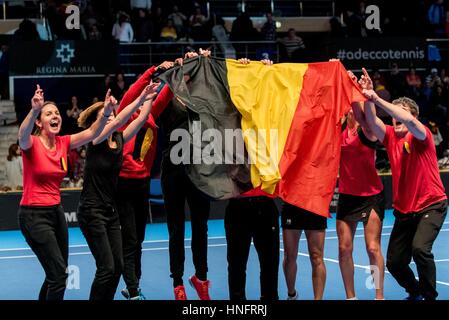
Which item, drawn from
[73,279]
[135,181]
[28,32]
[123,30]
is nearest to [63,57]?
[28,32]

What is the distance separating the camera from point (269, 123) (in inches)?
332

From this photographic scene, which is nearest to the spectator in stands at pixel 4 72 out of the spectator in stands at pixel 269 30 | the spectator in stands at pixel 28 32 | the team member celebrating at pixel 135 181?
the spectator in stands at pixel 28 32

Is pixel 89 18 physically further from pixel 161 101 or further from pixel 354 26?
pixel 161 101

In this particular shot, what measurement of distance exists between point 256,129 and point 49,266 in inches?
88.4

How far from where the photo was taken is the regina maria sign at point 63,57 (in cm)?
1852

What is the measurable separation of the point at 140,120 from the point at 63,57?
10.8m

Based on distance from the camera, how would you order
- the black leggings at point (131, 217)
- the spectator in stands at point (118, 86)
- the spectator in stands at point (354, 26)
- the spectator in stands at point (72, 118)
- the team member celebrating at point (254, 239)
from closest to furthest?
the team member celebrating at point (254, 239) < the black leggings at point (131, 217) < the spectator in stands at point (72, 118) < the spectator in stands at point (118, 86) < the spectator in stands at point (354, 26)

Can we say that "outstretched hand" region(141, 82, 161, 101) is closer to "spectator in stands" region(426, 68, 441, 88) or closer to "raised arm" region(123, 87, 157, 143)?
"raised arm" region(123, 87, 157, 143)

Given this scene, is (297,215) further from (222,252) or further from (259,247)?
(222,252)

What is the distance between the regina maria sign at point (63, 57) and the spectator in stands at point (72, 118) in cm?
74

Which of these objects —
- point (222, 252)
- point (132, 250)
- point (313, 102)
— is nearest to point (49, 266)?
point (132, 250)

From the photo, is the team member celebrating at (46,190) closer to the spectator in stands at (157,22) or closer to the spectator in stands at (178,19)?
the spectator in stands at (157,22)

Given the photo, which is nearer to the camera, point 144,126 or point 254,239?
point 254,239

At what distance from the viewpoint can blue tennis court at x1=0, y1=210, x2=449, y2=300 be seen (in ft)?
33.3
